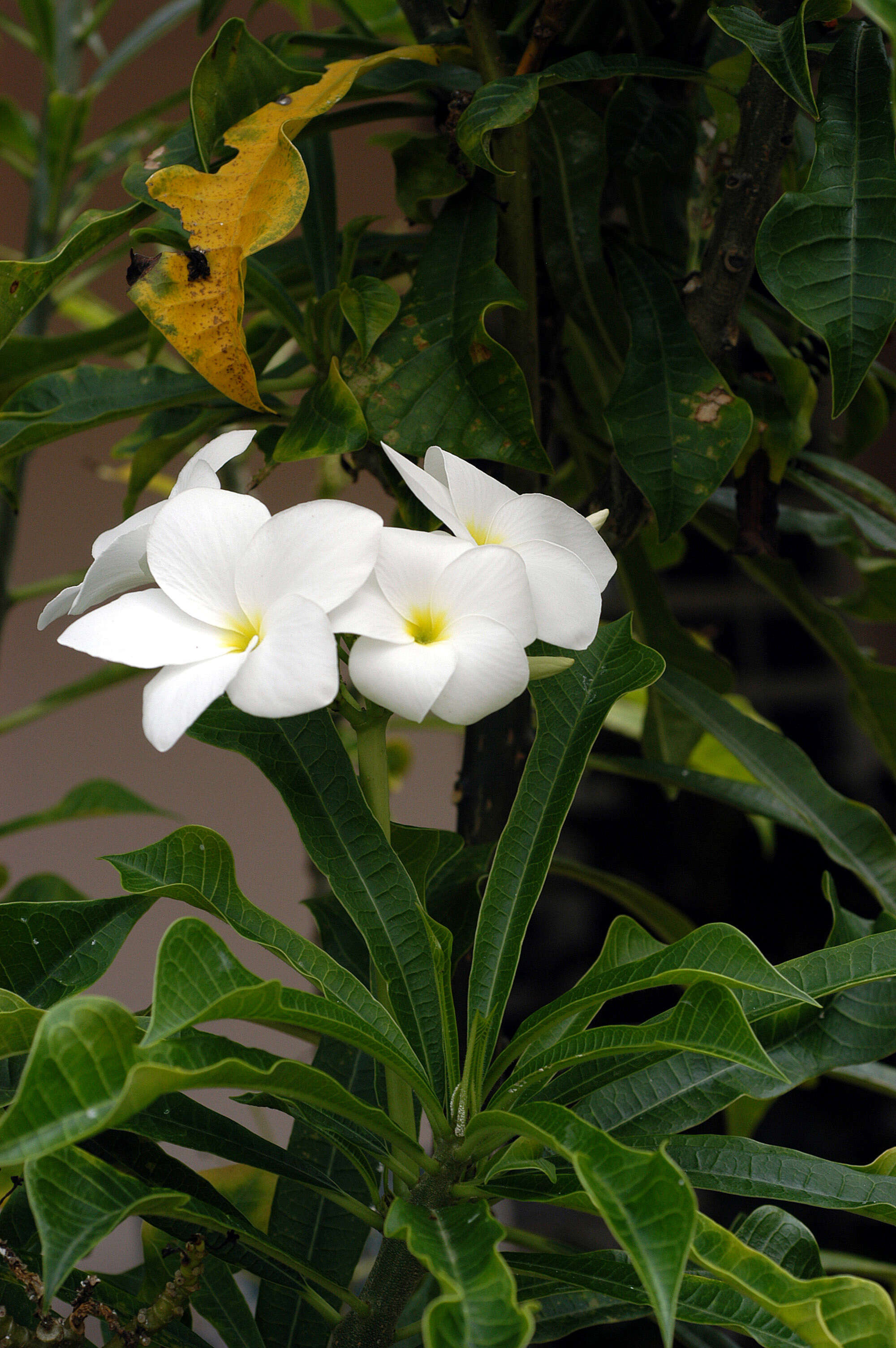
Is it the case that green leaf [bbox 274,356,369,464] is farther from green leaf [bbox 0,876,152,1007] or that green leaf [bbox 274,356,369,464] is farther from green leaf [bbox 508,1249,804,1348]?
green leaf [bbox 508,1249,804,1348]

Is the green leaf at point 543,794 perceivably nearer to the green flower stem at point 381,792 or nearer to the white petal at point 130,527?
the green flower stem at point 381,792

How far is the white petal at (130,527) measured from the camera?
1.29 feet

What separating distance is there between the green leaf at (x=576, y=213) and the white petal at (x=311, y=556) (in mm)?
365

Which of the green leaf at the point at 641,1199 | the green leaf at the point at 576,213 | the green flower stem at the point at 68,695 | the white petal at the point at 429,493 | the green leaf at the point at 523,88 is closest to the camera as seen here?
the green leaf at the point at 641,1199

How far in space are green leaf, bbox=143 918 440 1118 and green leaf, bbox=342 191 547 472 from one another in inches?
10.9

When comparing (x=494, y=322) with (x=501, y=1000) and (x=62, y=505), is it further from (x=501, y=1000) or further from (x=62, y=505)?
(x=62, y=505)

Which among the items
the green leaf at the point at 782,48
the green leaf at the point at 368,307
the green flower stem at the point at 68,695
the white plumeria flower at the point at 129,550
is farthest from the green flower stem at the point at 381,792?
the green flower stem at the point at 68,695

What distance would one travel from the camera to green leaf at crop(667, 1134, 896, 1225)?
393 millimetres

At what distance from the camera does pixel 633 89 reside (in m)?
0.61

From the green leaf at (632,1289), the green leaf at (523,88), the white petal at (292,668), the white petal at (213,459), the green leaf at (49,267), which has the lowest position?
the green leaf at (632,1289)

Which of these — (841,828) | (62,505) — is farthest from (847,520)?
(62,505)

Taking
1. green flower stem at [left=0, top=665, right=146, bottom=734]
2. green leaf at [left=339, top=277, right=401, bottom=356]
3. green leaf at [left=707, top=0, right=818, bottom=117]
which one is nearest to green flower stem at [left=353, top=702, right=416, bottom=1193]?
green leaf at [left=339, top=277, right=401, bottom=356]

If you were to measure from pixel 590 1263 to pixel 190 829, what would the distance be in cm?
24

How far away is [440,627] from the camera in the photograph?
1.15 feet
